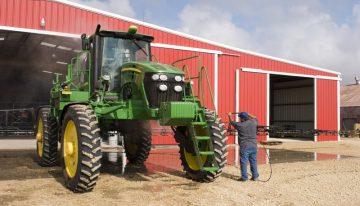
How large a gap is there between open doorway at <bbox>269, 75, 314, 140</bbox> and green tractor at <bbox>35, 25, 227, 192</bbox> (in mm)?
18700

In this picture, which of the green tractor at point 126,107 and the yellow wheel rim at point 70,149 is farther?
the yellow wheel rim at point 70,149

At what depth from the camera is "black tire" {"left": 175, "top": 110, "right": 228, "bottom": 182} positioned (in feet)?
24.0

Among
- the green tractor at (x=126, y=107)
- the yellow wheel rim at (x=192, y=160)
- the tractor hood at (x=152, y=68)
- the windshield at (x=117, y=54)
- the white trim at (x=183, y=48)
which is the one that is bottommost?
the yellow wheel rim at (x=192, y=160)

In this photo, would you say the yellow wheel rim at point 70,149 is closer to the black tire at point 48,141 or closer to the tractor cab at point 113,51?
the tractor cab at point 113,51

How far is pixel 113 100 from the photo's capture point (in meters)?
7.57

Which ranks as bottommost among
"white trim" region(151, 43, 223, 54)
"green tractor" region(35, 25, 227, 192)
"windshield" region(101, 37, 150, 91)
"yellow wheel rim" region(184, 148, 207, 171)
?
"yellow wheel rim" region(184, 148, 207, 171)

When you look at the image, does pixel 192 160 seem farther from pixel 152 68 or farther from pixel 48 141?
pixel 48 141

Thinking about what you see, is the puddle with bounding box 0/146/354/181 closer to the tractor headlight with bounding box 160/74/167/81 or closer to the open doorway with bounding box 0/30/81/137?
the tractor headlight with bounding box 160/74/167/81

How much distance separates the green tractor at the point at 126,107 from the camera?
→ 668 cm

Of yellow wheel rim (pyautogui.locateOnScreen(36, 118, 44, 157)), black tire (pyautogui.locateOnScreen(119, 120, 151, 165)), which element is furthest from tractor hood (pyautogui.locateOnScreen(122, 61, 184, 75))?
yellow wheel rim (pyautogui.locateOnScreen(36, 118, 44, 157))

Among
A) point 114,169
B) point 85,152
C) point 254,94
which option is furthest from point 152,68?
point 254,94

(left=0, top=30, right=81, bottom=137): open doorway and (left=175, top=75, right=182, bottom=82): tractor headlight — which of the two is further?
(left=0, top=30, right=81, bottom=137): open doorway

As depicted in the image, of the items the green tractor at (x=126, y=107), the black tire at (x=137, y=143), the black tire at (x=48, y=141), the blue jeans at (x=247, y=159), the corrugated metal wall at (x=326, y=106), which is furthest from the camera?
the corrugated metal wall at (x=326, y=106)

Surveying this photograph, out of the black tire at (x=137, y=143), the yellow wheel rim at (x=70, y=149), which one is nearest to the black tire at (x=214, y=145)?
the black tire at (x=137, y=143)
